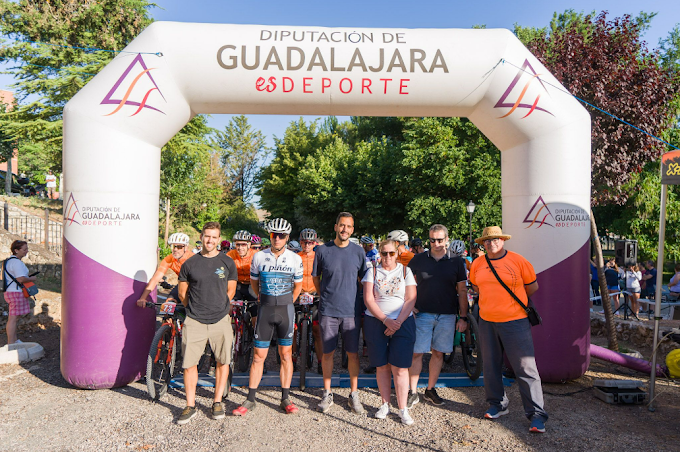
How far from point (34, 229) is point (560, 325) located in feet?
50.9

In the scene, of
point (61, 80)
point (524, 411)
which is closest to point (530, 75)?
point (524, 411)

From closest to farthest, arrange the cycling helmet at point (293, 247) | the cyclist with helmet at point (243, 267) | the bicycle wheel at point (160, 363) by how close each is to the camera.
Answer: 1. the bicycle wheel at point (160, 363)
2. the cyclist with helmet at point (243, 267)
3. the cycling helmet at point (293, 247)

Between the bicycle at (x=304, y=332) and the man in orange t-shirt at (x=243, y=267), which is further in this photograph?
the man in orange t-shirt at (x=243, y=267)

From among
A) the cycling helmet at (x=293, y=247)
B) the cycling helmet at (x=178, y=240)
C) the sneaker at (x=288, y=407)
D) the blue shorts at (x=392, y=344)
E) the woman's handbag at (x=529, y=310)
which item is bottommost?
the sneaker at (x=288, y=407)

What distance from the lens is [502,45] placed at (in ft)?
17.8

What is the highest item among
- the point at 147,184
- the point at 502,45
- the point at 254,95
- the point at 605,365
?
the point at 502,45

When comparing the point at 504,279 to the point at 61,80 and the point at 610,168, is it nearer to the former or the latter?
the point at 610,168

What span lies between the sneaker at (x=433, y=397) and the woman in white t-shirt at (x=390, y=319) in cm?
56

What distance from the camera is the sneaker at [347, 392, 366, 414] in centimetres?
461

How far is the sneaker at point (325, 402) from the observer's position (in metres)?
4.64

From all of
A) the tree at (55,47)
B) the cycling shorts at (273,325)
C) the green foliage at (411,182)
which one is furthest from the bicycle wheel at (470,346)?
the green foliage at (411,182)

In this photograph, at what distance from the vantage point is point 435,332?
489 centimetres

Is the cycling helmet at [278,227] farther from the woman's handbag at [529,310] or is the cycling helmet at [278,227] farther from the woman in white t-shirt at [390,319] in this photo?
the woman's handbag at [529,310]

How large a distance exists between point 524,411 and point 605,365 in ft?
8.24
